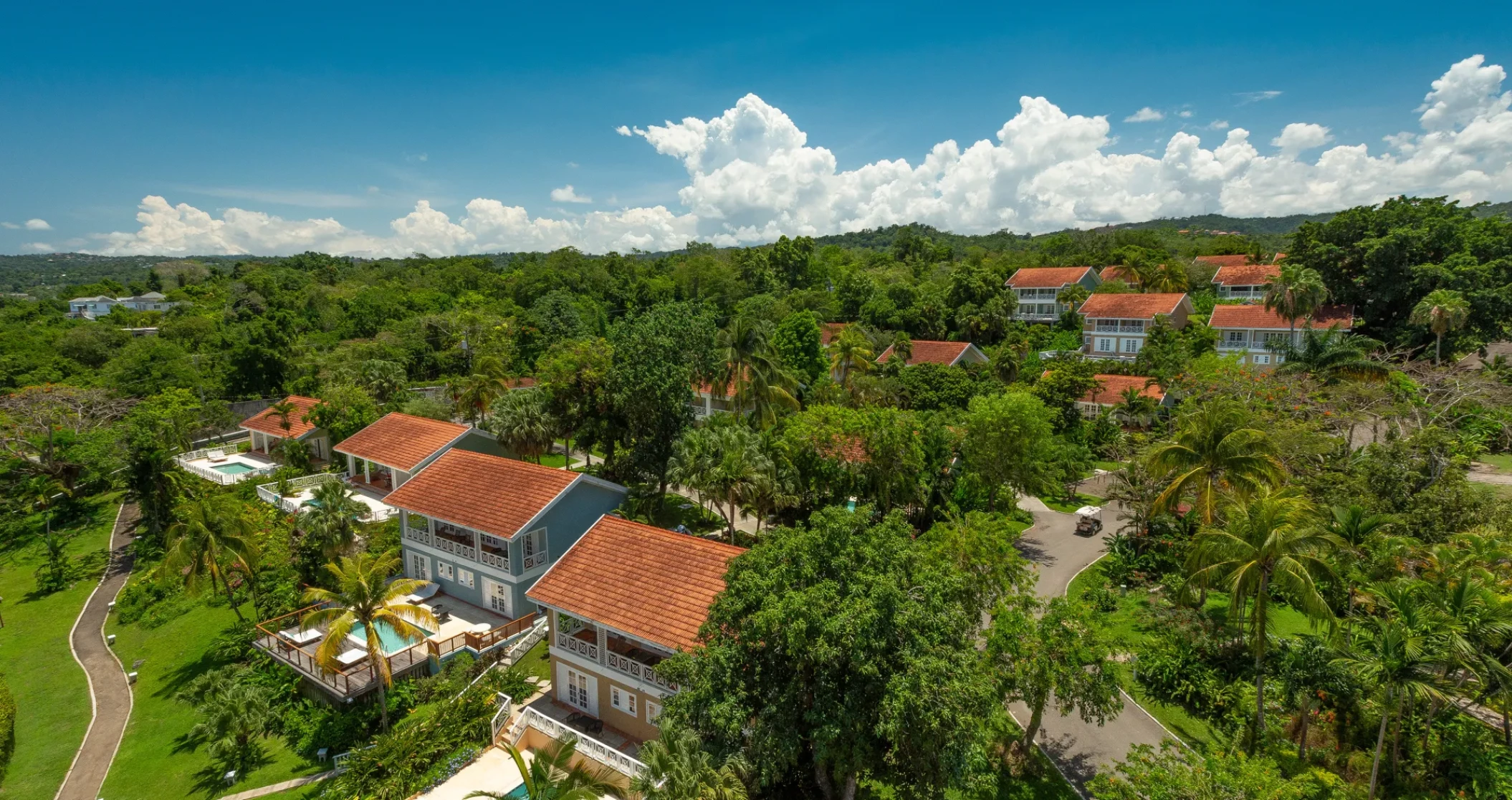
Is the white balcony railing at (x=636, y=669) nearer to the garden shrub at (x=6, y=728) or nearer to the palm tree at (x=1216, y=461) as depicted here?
the palm tree at (x=1216, y=461)

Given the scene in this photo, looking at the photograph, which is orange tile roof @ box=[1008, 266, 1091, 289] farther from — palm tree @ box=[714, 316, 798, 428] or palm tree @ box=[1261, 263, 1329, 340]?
palm tree @ box=[714, 316, 798, 428]

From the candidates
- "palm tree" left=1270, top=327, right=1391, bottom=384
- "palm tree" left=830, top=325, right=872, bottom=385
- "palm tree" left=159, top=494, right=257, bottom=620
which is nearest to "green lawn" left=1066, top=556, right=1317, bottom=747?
"palm tree" left=1270, top=327, right=1391, bottom=384

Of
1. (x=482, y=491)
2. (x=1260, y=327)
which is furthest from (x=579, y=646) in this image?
(x=1260, y=327)

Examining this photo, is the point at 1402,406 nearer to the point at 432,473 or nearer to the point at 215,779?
the point at 432,473

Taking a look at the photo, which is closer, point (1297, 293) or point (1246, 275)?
point (1297, 293)

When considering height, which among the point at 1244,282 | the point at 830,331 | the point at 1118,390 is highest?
the point at 1244,282

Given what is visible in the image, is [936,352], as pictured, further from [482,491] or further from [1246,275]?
[482,491]

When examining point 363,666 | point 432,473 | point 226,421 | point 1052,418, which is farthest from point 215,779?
point 1052,418
